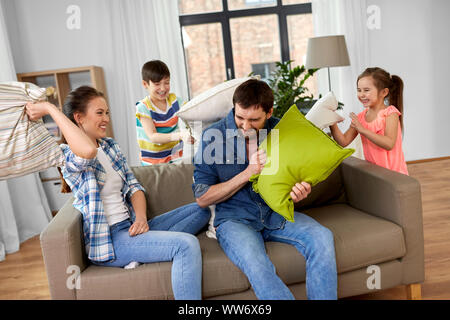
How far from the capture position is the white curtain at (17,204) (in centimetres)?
312

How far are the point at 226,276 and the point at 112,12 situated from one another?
3173 millimetres

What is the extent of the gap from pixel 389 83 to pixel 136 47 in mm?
2620

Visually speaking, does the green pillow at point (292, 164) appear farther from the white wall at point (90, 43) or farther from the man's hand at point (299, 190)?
the white wall at point (90, 43)

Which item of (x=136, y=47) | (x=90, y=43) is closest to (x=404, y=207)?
(x=136, y=47)

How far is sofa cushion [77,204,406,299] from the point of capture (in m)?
1.59

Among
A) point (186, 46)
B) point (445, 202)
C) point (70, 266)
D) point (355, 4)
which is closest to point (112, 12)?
point (186, 46)

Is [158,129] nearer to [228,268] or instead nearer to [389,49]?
[228,268]

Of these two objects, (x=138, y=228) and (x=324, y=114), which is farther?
(x=324, y=114)

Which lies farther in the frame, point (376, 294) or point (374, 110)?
point (374, 110)

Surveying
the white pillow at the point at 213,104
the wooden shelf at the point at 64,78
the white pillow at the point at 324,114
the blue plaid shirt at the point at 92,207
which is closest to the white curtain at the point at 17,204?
the wooden shelf at the point at 64,78

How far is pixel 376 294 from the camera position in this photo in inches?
78.1

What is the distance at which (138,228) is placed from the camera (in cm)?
167
